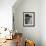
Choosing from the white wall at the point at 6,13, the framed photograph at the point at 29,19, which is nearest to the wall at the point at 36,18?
the framed photograph at the point at 29,19

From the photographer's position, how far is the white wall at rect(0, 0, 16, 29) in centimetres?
465

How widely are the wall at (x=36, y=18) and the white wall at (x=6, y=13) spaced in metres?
1.05

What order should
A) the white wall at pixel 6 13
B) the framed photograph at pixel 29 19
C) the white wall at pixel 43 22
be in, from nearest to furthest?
1. the white wall at pixel 6 13
2. the white wall at pixel 43 22
3. the framed photograph at pixel 29 19

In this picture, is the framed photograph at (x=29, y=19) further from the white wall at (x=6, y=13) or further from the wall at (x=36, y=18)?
the white wall at (x=6, y=13)

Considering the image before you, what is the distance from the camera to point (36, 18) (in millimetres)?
5762

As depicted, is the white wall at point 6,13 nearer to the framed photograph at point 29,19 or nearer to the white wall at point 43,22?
the framed photograph at point 29,19

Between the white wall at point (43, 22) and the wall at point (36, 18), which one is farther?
the wall at point (36, 18)

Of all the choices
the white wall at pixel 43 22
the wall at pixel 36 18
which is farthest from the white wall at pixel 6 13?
the white wall at pixel 43 22

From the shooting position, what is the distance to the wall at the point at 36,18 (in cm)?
573

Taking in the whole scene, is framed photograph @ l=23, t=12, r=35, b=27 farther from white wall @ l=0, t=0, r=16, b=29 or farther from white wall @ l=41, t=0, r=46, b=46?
white wall @ l=0, t=0, r=16, b=29

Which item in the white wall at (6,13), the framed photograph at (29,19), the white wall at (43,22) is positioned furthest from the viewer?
the framed photograph at (29,19)

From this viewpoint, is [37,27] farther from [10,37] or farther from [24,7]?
[10,37]

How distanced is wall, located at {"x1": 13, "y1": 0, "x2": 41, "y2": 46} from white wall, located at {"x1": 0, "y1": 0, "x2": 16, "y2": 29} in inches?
41.3

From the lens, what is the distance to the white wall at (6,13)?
183 inches
